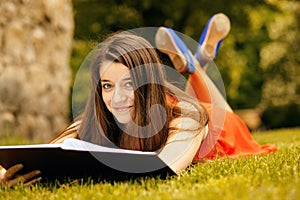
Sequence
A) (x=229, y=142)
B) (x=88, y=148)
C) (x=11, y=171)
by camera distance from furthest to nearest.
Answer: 1. (x=229, y=142)
2. (x=11, y=171)
3. (x=88, y=148)

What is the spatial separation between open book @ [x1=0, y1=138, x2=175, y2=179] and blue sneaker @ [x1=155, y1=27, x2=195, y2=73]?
184 centimetres

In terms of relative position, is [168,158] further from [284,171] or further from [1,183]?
[1,183]

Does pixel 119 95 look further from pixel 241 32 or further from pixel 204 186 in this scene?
pixel 241 32

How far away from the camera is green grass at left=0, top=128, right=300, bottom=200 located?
195 centimetres

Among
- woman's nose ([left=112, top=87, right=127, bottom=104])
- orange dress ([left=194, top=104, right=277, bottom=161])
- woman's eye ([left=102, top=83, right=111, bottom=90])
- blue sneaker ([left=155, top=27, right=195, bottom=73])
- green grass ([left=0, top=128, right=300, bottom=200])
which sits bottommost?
orange dress ([left=194, top=104, right=277, bottom=161])

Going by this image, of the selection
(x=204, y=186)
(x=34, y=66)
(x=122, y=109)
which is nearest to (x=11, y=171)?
(x=122, y=109)

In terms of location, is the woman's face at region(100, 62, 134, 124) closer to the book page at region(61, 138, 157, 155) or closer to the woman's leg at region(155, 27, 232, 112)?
the book page at region(61, 138, 157, 155)

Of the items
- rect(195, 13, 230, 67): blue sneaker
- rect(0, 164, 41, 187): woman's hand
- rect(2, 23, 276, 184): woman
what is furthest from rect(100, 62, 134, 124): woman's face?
rect(195, 13, 230, 67): blue sneaker

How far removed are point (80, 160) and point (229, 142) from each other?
156 cm

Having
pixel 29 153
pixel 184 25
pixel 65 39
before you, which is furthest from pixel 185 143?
pixel 184 25

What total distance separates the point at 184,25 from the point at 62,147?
1111 cm

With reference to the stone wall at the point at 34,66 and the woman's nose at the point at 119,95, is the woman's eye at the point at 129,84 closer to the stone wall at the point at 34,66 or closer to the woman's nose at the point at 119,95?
the woman's nose at the point at 119,95

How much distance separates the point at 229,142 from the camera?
145 inches

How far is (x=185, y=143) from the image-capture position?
2506 mm
